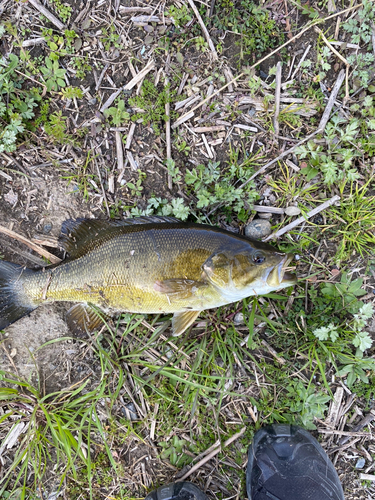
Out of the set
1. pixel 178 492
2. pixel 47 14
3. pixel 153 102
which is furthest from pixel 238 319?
pixel 47 14

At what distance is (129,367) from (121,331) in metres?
0.40

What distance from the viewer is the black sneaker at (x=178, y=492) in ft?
10.8

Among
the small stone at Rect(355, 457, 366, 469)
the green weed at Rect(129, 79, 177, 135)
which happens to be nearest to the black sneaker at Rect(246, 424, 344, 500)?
the small stone at Rect(355, 457, 366, 469)

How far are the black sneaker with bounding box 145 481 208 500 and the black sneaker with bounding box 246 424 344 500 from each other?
0.53 m

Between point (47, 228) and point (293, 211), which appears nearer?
point (293, 211)

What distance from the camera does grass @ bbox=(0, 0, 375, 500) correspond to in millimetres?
3371

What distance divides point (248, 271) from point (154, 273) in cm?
85

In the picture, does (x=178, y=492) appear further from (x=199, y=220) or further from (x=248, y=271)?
(x=199, y=220)

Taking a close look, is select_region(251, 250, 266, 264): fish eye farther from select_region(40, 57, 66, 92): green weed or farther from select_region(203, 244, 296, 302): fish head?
select_region(40, 57, 66, 92): green weed

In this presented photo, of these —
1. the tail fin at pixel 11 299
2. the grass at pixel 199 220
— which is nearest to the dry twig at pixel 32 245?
the tail fin at pixel 11 299

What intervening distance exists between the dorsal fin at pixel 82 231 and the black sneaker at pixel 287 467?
2.61 meters

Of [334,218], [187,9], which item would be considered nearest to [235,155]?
[334,218]

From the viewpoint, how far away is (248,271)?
294 cm

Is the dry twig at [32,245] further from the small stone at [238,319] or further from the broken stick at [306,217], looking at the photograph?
the broken stick at [306,217]
